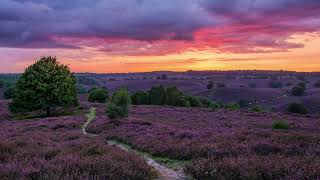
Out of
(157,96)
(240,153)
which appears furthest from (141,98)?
(240,153)

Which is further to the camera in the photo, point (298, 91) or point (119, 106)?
point (298, 91)

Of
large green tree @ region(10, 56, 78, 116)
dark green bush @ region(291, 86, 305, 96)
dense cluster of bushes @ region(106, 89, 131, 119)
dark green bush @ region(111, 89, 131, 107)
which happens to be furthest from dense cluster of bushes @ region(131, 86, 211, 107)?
dark green bush @ region(291, 86, 305, 96)

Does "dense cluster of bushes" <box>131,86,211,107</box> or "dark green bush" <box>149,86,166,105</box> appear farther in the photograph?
"dark green bush" <box>149,86,166,105</box>

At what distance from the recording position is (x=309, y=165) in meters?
11.7

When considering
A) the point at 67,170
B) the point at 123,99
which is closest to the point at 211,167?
the point at 67,170

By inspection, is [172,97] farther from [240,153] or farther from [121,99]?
[240,153]

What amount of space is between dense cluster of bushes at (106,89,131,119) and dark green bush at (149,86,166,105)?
194 feet

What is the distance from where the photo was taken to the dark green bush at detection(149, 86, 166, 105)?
98.3 m

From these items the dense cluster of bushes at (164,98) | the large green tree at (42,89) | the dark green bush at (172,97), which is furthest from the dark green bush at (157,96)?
the large green tree at (42,89)

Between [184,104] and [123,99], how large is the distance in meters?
55.8

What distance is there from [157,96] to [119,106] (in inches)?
2395

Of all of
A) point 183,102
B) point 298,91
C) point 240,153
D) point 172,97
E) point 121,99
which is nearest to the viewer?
point 240,153

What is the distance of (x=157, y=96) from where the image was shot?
99188 mm

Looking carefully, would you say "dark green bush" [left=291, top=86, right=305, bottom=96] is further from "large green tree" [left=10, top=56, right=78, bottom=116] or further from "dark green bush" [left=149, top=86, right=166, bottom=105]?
"large green tree" [left=10, top=56, right=78, bottom=116]
